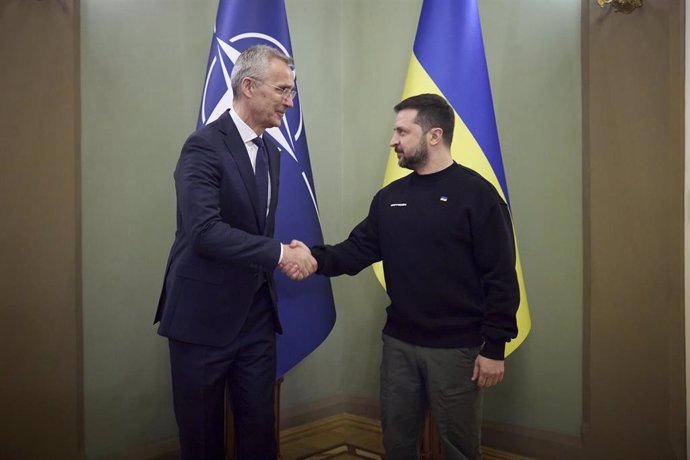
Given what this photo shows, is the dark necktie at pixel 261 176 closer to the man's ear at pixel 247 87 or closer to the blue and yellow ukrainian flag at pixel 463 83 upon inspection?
the man's ear at pixel 247 87

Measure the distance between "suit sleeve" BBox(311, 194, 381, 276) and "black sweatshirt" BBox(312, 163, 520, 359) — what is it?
19cm

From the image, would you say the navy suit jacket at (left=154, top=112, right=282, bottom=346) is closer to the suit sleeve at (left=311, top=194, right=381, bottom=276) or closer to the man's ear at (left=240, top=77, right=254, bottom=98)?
the man's ear at (left=240, top=77, right=254, bottom=98)

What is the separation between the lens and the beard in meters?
2.06

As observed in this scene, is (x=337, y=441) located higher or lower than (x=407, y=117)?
lower

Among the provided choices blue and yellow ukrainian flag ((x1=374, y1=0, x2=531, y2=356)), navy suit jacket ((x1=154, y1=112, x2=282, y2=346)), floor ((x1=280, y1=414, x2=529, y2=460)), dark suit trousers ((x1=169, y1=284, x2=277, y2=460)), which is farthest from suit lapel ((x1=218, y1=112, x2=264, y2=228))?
floor ((x1=280, y1=414, x2=529, y2=460))

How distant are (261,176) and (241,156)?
0.34 ft

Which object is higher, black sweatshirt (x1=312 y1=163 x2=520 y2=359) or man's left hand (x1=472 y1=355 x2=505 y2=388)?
black sweatshirt (x1=312 y1=163 x2=520 y2=359)

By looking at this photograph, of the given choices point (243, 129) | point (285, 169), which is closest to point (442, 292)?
point (243, 129)

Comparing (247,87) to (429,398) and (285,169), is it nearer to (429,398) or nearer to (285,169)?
(285,169)

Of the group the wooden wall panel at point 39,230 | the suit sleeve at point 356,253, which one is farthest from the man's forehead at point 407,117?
the wooden wall panel at point 39,230

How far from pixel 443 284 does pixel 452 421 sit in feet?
1.43

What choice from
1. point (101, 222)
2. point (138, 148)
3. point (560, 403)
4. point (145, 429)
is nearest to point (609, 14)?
point (560, 403)

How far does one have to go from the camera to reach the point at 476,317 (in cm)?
196

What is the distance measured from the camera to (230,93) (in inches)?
95.7
